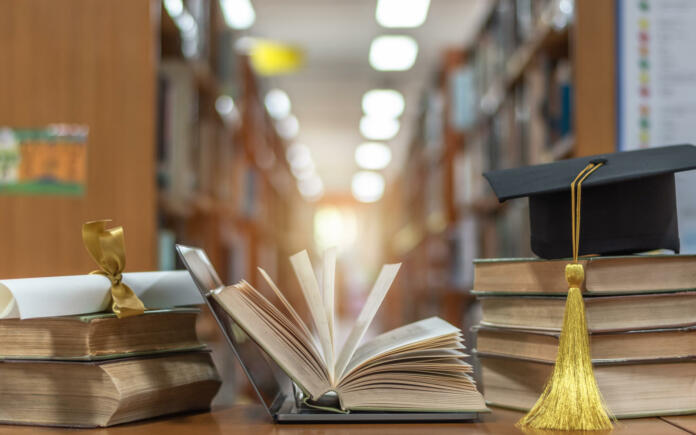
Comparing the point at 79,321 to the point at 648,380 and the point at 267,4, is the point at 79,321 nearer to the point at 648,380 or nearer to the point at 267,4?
the point at 648,380

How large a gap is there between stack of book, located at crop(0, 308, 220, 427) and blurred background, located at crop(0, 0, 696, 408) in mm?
921

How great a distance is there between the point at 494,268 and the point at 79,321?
55 centimetres

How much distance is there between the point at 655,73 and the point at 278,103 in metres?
6.95

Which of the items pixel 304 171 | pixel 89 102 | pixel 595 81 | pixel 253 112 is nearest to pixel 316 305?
pixel 595 81

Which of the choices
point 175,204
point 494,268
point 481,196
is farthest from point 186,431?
point 481,196

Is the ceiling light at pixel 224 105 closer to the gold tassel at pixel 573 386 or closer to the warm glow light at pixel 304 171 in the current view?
the gold tassel at pixel 573 386

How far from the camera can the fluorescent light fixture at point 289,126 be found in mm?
9140

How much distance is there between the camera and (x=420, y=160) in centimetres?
642

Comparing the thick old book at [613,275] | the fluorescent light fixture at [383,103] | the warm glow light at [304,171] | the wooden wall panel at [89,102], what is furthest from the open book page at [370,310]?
the warm glow light at [304,171]

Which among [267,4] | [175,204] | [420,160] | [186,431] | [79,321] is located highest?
[267,4]

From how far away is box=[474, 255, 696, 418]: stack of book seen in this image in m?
0.89

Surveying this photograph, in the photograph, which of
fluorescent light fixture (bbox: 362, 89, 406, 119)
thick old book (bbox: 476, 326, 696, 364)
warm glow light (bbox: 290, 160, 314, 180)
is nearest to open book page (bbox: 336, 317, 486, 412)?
thick old book (bbox: 476, 326, 696, 364)

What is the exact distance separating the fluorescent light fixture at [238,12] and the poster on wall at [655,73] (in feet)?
12.7

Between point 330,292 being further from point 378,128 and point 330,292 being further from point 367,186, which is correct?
point 367,186
